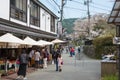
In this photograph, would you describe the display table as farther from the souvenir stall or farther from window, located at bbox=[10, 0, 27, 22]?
window, located at bbox=[10, 0, 27, 22]

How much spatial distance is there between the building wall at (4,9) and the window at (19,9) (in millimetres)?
1454

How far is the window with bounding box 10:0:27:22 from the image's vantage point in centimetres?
2687

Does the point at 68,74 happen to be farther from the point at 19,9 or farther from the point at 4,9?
the point at 19,9

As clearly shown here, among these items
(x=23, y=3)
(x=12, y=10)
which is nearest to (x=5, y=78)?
(x=12, y=10)

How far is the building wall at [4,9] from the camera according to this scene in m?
23.2

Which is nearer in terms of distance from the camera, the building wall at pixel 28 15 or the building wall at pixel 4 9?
the building wall at pixel 4 9

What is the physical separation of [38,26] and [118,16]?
74.7 feet

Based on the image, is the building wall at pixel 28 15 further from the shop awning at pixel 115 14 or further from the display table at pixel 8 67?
the shop awning at pixel 115 14

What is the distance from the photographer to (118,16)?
16328 mm

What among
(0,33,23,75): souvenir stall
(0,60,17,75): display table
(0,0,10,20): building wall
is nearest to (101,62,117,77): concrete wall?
(0,33,23,75): souvenir stall

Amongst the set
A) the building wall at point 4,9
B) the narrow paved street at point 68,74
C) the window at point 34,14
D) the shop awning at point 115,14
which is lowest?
the narrow paved street at point 68,74

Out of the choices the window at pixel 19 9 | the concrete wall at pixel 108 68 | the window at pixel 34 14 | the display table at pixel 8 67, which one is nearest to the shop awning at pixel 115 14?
the concrete wall at pixel 108 68

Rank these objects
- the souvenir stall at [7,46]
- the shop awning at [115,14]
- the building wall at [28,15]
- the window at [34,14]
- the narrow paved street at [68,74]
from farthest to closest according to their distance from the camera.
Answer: the window at [34,14]
the building wall at [28,15]
the narrow paved street at [68,74]
the souvenir stall at [7,46]
the shop awning at [115,14]

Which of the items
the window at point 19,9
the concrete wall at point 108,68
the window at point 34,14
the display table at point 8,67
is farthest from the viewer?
the window at point 34,14
